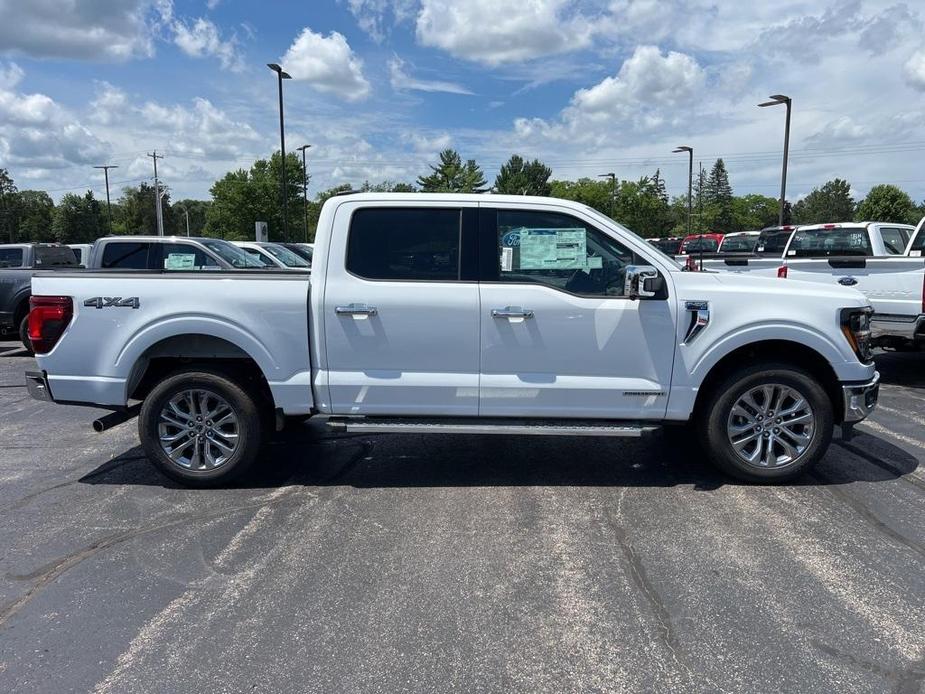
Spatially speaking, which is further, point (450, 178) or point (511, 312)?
point (450, 178)

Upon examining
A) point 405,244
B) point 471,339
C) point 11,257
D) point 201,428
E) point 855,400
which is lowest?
point 201,428

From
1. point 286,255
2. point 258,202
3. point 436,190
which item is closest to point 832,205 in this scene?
point 436,190

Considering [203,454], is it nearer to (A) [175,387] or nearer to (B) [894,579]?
(A) [175,387]

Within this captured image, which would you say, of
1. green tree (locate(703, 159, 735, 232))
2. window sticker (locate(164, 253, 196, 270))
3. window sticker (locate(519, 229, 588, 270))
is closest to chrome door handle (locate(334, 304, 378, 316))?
window sticker (locate(519, 229, 588, 270))

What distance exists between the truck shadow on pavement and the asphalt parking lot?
29 millimetres

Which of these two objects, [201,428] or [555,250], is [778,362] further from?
[201,428]

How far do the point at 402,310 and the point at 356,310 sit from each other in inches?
12.4

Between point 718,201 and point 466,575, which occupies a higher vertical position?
point 718,201

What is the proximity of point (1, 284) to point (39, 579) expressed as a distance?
33.2 feet

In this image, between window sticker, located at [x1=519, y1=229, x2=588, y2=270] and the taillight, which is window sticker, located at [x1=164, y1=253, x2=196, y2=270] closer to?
the taillight

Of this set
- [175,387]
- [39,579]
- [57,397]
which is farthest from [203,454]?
[39,579]

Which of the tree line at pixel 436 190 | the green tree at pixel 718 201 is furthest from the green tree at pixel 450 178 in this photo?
the green tree at pixel 718 201

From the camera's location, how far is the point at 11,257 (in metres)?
13.0

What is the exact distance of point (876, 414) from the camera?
23.9 ft
